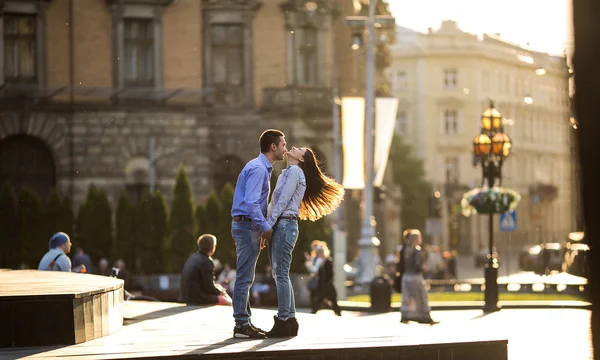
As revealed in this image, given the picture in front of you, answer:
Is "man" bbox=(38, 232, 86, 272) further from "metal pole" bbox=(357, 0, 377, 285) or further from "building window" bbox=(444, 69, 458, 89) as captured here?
"building window" bbox=(444, 69, 458, 89)

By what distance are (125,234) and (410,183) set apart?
185 ft

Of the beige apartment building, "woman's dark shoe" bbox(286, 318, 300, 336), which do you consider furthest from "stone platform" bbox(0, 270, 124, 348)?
the beige apartment building

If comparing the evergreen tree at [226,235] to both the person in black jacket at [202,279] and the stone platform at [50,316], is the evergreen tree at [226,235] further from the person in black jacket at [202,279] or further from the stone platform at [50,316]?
the stone platform at [50,316]

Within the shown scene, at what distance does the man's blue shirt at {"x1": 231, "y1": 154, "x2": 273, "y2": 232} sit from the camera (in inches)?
444

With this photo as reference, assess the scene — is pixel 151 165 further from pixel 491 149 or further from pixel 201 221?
pixel 491 149

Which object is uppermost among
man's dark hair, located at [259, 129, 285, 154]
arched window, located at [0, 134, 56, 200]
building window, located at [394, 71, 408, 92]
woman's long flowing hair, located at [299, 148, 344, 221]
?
building window, located at [394, 71, 408, 92]

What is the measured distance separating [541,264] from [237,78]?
18971 mm

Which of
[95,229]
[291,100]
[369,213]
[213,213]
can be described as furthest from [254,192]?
[291,100]

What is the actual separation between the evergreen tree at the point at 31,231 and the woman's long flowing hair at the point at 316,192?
29.2 m

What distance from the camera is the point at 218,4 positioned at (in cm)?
4862

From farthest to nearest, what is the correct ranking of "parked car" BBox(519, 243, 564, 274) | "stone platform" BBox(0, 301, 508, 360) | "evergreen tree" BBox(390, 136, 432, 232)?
"evergreen tree" BBox(390, 136, 432, 232)
"parked car" BBox(519, 243, 564, 274)
"stone platform" BBox(0, 301, 508, 360)

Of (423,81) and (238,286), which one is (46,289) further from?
(423,81)

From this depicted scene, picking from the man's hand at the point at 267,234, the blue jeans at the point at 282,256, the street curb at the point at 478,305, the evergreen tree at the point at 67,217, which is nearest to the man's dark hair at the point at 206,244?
the blue jeans at the point at 282,256

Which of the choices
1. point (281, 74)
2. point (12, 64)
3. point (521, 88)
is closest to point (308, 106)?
point (281, 74)
